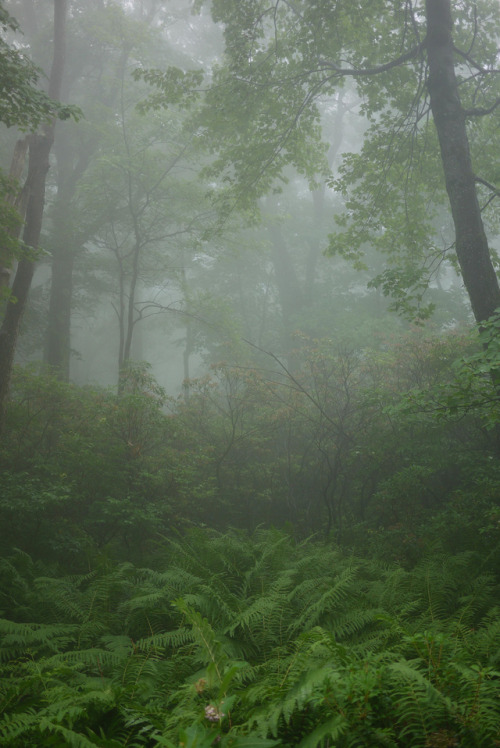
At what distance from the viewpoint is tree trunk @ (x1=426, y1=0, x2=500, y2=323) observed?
264 inches

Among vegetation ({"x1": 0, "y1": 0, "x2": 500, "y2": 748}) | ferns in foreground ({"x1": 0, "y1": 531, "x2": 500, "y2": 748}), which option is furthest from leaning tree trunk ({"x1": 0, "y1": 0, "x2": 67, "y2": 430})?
ferns in foreground ({"x1": 0, "y1": 531, "x2": 500, "y2": 748})

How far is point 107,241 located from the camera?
16.8 metres

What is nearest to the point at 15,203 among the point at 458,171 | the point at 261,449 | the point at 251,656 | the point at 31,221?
the point at 31,221

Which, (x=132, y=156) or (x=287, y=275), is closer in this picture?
(x=132, y=156)

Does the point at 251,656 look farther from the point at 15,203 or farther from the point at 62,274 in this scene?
the point at 62,274

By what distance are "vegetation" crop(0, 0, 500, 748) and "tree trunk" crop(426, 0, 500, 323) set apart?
0.12 ft

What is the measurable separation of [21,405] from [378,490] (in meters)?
6.95

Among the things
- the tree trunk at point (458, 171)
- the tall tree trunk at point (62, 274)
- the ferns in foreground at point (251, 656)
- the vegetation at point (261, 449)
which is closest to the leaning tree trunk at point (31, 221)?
the vegetation at point (261, 449)

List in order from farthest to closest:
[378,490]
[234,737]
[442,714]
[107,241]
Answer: [107,241] < [378,490] < [442,714] < [234,737]

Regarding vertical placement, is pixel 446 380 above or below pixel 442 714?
above

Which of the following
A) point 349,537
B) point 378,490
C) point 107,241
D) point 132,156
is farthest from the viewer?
point 107,241

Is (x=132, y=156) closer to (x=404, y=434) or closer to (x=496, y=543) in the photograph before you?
(x=404, y=434)

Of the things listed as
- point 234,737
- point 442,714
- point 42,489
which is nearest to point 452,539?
point 442,714

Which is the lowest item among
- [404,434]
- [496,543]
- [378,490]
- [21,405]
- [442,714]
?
[442,714]
